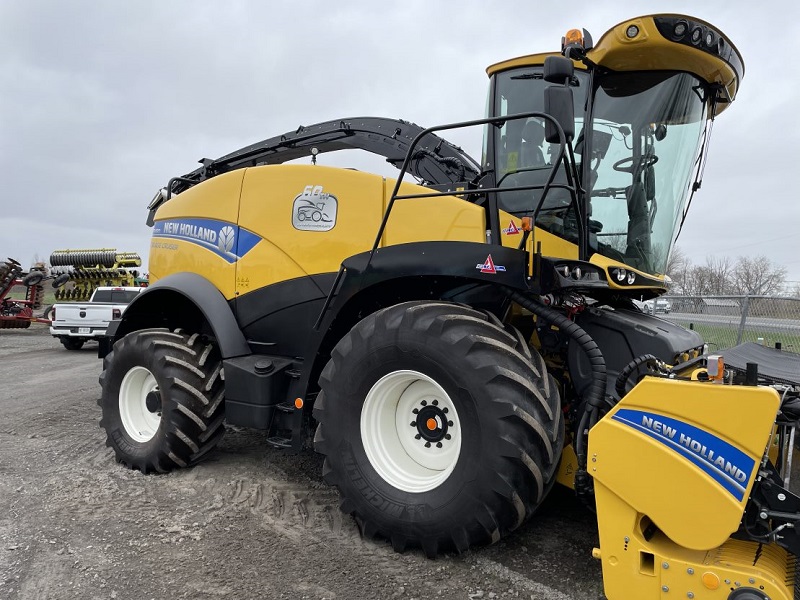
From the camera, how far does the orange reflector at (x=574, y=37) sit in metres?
3.09

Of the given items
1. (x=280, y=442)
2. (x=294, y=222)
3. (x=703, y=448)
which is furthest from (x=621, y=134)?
(x=280, y=442)

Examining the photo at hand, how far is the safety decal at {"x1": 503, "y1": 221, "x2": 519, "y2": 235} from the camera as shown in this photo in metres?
3.38

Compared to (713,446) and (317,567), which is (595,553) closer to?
(713,446)

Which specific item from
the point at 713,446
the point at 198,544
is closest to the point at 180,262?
the point at 198,544

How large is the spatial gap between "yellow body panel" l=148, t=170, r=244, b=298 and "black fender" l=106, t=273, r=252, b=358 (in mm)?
104

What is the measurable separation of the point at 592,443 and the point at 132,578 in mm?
2294

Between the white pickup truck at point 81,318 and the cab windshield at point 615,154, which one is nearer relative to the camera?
the cab windshield at point 615,154

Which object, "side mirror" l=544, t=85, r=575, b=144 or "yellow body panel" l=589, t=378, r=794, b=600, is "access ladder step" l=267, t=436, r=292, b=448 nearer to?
"yellow body panel" l=589, t=378, r=794, b=600

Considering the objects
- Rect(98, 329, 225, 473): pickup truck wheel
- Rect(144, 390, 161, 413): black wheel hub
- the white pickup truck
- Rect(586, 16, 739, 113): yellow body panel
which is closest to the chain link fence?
Rect(586, 16, 739, 113): yellow body panel

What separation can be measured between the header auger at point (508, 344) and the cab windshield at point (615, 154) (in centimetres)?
1

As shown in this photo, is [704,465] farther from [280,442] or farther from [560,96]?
[280,442]

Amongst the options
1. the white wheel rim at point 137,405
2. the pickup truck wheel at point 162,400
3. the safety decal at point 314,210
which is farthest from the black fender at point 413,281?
the white wheel rim at point 137,405

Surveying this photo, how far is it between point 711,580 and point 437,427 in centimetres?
139

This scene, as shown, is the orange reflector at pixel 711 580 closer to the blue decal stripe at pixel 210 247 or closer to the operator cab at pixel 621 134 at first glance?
the operator cab at pixel 621 134
